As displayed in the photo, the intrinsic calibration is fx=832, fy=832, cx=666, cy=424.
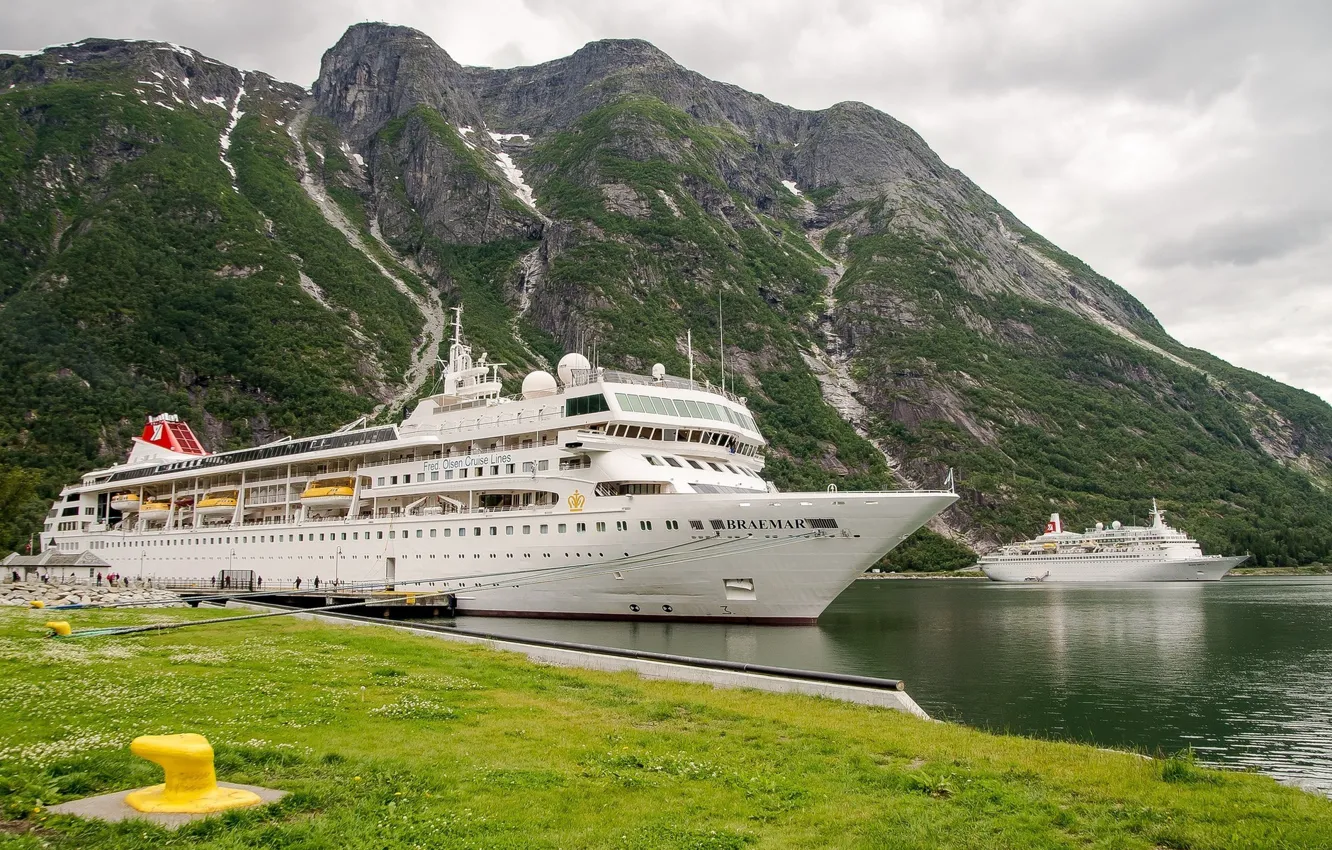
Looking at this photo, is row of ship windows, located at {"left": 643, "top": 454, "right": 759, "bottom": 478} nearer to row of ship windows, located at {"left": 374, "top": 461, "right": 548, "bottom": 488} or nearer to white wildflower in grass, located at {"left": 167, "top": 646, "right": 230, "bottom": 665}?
row of ship windows, located at {"left": 374, "top": 461, "right": 548, "bottom": 488}

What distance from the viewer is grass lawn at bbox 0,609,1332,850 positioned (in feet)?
23.0

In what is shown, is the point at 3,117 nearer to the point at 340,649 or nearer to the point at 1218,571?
the point at 340,649

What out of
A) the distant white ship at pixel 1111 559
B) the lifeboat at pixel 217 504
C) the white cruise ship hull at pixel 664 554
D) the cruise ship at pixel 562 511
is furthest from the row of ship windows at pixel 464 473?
the distant white ship at pixel 1111 559

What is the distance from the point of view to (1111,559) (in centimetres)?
10775

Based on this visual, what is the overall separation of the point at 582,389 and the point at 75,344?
89958 mm

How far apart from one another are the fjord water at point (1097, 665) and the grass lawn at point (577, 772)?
8.10 meters

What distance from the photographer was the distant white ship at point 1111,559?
10450 centimetres

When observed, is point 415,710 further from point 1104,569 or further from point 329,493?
point 1104,569

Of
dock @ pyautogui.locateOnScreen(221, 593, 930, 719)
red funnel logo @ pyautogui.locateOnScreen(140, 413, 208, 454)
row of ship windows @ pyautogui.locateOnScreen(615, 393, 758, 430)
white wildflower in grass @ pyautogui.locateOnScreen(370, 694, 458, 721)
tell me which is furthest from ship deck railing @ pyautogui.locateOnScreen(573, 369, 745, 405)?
red funnel logo @ pyautogui.locateOnScreen(140, 413, 208, 454)

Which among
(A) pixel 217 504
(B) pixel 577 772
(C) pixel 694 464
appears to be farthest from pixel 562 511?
(A) pixel 217 504

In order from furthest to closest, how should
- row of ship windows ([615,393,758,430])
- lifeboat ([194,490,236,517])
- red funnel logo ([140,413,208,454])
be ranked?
red funnel logo ([140,413,208,454])
lifeboat ([194,490,236,517])
row of ship windows ([615,393,758,430])

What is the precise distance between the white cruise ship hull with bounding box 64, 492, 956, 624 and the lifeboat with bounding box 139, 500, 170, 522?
24707mm

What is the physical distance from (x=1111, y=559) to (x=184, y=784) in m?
119

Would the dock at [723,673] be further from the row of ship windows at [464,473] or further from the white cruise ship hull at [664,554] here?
the row of ship windows at [464,473]
